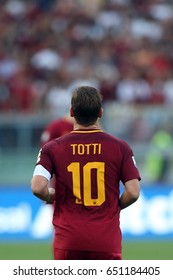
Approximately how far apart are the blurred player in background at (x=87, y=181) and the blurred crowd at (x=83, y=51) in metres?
11.0

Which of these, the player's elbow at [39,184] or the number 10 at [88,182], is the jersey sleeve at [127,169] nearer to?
the number 10 at [88,182]

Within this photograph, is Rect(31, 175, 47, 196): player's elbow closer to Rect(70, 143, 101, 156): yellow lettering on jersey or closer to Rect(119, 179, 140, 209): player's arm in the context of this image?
Rect(70, 143, 101, 156): yellow lettering on jersey

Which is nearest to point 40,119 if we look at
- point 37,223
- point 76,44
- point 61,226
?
point 37,223

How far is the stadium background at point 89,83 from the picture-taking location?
52.6 feet

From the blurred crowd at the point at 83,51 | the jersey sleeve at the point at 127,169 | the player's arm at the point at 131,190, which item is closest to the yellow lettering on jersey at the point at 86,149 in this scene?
the jersey sleeve at the point at 127,169

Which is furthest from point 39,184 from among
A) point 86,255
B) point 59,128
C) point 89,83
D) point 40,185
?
point 89,83

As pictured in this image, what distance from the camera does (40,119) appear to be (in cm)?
1686

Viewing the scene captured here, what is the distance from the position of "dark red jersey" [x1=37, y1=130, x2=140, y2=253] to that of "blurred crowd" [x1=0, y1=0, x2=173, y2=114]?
10971 millimetres

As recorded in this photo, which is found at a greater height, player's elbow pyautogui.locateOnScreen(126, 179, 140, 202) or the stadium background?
the stadium background

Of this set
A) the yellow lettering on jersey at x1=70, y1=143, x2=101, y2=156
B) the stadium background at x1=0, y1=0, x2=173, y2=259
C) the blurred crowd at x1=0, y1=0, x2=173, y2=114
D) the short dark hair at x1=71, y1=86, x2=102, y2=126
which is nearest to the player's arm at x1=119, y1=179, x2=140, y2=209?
the yellow lettering on jersey at x1=70, y1=143, x2=101, y2=156

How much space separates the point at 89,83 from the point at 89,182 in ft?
39.9

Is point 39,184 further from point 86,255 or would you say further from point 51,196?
point 86,255

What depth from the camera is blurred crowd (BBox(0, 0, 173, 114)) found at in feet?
61.7

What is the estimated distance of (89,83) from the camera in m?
18.8
